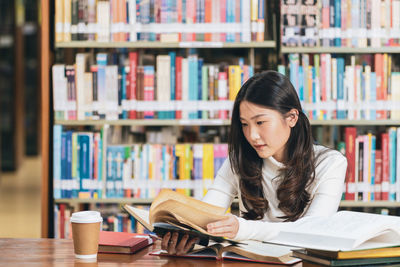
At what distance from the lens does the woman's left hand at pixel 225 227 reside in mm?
1487

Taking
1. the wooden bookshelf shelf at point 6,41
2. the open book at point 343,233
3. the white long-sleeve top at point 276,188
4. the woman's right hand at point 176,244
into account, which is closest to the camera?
the open book at point 343,233

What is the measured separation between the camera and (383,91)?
301 cm

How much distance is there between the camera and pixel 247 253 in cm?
146

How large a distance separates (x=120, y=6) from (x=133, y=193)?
92 centimetres

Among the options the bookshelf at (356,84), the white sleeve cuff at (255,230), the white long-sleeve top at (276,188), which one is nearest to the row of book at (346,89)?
the bookshelf at (356,84)

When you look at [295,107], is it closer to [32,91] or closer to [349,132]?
[349,132]

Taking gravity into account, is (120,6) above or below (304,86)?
above

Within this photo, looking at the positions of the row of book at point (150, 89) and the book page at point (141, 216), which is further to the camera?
the row of book at point (150, 89)

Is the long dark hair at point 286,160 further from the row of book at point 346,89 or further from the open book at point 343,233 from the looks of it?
the row of book at point 346,89

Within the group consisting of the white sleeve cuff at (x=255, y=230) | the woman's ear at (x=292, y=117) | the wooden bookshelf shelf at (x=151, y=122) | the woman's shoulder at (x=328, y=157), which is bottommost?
the white sleeve cuff at (x=255, y=230)

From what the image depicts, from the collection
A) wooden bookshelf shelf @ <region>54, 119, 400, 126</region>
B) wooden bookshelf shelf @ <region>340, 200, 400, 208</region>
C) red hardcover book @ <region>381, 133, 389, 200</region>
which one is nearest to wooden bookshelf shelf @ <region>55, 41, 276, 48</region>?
wooden bookshelf shelf @ <region>54, 119, 400, 126</region>

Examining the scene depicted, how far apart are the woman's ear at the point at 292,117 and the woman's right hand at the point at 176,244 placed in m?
0.61

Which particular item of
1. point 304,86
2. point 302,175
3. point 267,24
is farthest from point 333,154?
point 267,24

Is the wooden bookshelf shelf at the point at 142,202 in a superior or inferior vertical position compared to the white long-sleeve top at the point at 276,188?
inferior
